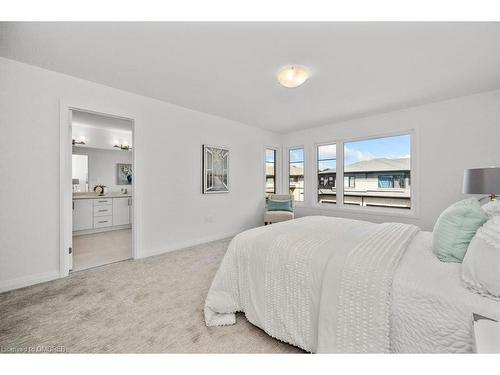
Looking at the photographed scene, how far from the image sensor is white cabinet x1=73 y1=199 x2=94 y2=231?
4.44m

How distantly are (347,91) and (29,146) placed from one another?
3953 millimetres

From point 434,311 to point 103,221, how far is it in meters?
5.75

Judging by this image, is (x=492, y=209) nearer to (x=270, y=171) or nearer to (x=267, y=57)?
(x=267, y=57)

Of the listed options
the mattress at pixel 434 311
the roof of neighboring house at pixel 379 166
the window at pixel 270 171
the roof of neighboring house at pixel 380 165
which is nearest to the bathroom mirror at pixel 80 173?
the window at pixel 270 171

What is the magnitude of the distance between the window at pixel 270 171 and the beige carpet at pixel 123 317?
316 centimetres

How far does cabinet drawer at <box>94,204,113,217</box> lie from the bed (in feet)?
14.4

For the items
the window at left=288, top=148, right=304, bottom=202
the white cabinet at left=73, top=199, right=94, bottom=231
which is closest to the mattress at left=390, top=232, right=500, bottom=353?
the window at left=288, top=148, right=304, bottom=202

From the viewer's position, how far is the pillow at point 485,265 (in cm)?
90

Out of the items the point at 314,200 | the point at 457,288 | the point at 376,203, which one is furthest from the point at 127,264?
the point at 376,203

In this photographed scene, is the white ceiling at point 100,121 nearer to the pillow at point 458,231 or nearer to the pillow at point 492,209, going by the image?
the pillow at point 458,231

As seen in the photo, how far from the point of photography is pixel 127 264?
9.43 ft

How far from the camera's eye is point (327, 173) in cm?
480

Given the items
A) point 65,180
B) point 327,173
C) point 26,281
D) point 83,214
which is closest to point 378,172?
point 327,173
